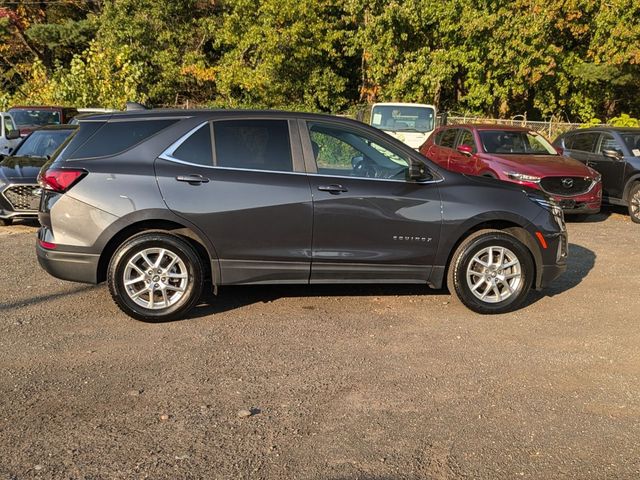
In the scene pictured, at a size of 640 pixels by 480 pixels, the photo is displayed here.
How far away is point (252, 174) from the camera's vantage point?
5344 mm

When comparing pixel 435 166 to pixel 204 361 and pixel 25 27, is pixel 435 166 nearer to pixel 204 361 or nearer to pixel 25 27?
pixel 204 361

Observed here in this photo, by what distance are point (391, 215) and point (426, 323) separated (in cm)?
98

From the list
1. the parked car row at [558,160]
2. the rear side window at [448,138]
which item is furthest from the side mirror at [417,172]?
the rear side window at [448,138]

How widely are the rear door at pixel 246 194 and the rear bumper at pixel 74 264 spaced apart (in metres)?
0.81

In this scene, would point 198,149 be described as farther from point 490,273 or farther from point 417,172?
point 490,273

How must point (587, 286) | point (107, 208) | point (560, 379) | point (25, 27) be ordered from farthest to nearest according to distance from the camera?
point (25, 27)
point (587, 286)
point (107, 208)
point (560, 379)

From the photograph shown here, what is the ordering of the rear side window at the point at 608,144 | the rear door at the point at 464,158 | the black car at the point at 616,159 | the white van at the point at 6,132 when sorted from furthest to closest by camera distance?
the white van at the point at 6,132 → the rear side window at the point at 608,144 → the black car at the point at 616,159 → the rear door at the point at 464,158

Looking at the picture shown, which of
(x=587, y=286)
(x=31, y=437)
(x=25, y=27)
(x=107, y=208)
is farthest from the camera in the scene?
(x=25, y=27)

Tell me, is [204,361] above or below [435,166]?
below

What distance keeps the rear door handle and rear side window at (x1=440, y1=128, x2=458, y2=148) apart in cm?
741

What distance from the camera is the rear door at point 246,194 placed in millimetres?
5234

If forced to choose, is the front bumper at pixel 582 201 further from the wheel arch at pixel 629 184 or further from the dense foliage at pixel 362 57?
the dense foliage at pixel 362 57

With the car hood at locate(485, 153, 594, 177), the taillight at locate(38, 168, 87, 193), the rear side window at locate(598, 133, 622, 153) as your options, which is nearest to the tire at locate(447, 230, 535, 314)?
the taillight at locate(38, 168, 87, 193)

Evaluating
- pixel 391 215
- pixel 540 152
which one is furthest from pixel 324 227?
pixel 540 152
